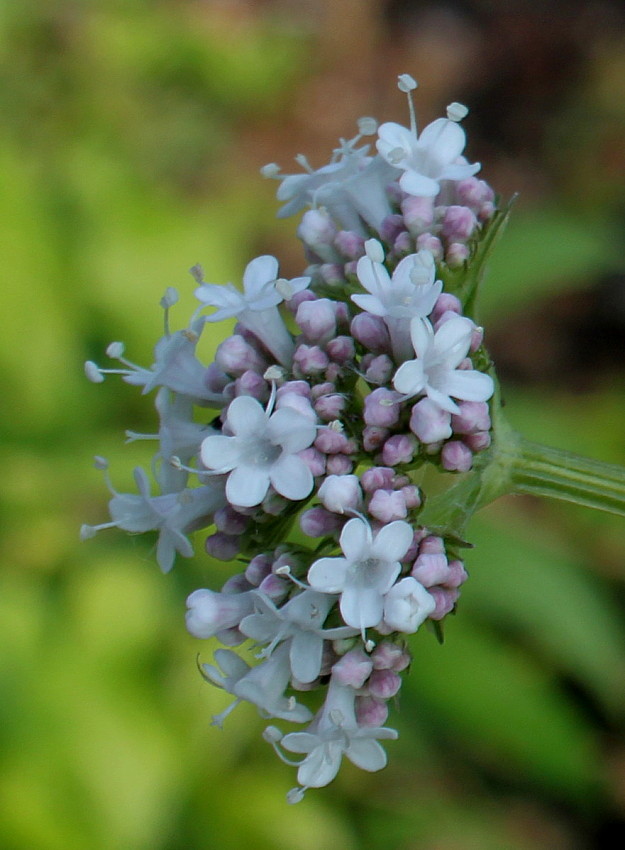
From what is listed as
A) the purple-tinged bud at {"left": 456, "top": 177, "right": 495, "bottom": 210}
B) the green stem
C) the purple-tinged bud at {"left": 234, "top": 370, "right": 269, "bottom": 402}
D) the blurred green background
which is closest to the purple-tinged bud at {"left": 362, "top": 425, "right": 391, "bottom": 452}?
the purple-tinged bud at {"left": 234, "top": 370, "right": 269, "bottom": 402}

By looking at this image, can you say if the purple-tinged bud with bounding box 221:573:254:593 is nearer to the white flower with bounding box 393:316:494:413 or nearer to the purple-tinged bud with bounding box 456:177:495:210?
the white flower with bounding box 393:316:494:413

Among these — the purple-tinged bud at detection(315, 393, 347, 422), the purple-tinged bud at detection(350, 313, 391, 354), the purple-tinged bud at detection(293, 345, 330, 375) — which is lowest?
the purple-tinged bud at detection(315, 393, 347, 422)

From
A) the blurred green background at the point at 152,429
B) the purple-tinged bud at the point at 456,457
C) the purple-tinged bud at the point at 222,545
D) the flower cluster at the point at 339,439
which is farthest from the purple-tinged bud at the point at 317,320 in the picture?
the blurred green background at the point at 152,429

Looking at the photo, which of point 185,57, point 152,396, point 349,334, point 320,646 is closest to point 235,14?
point 185,57

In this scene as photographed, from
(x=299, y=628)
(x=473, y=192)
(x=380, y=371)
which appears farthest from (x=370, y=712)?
(x=473, y=192)

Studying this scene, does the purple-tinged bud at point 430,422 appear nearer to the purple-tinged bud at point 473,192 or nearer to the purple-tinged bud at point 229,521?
the purple-tinged bud at point 229,521
